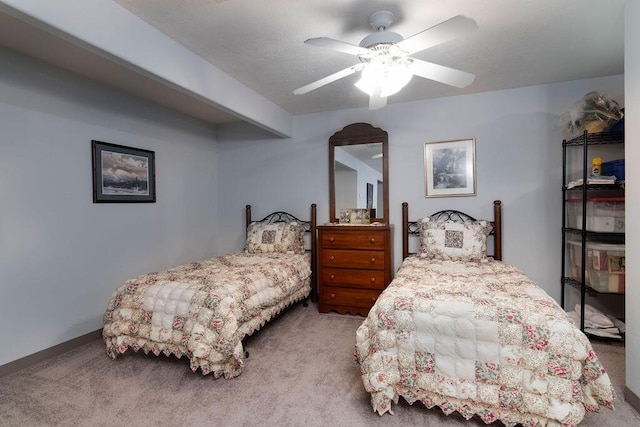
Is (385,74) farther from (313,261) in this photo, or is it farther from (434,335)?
(313,261)

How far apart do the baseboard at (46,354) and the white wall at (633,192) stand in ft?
12.9

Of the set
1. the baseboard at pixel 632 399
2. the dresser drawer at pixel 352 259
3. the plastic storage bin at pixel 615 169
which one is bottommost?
the baseboard at pixel 632 399

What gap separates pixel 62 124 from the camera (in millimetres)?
2627

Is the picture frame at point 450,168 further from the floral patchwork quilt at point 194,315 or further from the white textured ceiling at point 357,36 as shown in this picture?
the floral patchwork quilt at point 194,315

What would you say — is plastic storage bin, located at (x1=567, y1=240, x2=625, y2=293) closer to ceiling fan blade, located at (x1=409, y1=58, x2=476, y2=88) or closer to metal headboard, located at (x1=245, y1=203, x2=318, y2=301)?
ceiling fan blade, located at (x1=409, y1=58, x2=476, y2=88)

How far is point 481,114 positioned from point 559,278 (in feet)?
6.02

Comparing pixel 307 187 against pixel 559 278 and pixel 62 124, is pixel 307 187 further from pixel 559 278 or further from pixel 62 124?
pixel 559 278

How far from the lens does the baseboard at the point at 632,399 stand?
70.1 inches

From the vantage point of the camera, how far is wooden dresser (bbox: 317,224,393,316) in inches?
128

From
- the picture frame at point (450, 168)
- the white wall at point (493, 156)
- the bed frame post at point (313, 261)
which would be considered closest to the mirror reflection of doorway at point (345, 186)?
the white wall at point (493, 156)

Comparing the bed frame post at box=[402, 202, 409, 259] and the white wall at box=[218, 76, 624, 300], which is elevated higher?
the white wall at box=[218, 76, 624, 300]

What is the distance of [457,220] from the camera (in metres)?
3.43

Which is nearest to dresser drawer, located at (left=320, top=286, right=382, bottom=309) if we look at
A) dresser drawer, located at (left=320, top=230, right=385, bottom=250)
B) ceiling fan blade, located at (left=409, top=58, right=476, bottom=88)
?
dresser drawer, located at (left=320, top=230, right=385, bottom=250)

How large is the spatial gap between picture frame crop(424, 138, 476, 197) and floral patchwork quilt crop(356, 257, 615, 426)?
1.71 metres
